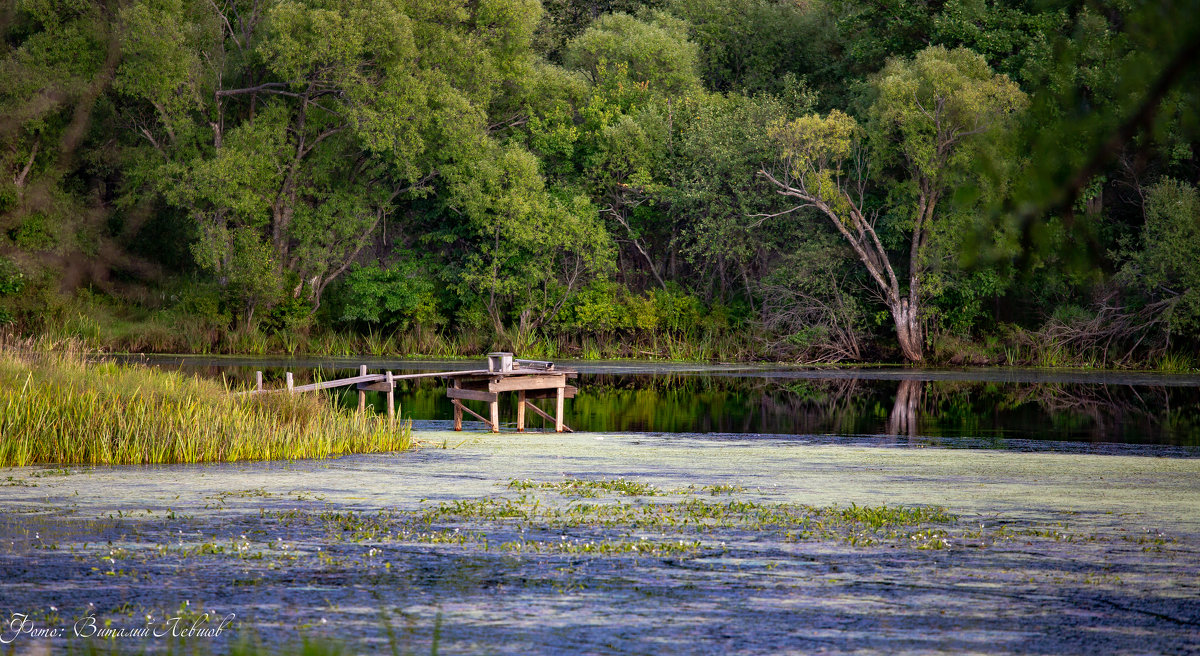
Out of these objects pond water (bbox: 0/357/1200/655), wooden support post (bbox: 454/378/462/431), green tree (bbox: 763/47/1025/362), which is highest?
green tree (bbox: 763/47/1025/362)

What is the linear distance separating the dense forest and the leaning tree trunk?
0.47 feet

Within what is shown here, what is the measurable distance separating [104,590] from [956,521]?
25.1ft

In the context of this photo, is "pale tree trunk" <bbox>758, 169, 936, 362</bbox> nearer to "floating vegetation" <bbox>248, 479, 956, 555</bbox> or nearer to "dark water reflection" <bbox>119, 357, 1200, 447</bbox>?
"dark water reflection" <bbox>119, 357, 1200, 447</bbox>

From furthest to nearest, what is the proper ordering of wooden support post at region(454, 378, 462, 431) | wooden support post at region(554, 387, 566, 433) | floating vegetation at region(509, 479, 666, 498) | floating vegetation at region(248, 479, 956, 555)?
wooden support post at region(554, 387, 566, 433)
wooden support post at region(454, 378, 462, 431)
floating vegetation at region(509, 479, 666, 498)
floating vegetation at region(248, 479, 956, 555)

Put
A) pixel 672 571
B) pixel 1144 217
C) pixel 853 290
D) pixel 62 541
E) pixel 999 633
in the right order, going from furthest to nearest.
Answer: pixel 853 290 < pixel 1144 217 < pixel 62 541 < pixel 672 571 < pixel 999 633

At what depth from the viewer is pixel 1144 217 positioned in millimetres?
42219

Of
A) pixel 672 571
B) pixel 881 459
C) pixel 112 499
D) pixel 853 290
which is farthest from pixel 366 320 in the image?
pixel 672 571

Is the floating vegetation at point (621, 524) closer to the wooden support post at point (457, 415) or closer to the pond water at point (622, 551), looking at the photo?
the pond water at point (622, 551)

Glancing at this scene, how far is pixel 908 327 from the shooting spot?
4428 cm

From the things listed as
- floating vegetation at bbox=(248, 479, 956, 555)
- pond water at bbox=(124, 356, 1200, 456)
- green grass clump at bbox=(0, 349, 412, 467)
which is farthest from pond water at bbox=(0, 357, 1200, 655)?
pond water at bbox=(124, 356, 1200, 456)

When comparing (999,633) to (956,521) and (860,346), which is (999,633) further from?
(860,346)

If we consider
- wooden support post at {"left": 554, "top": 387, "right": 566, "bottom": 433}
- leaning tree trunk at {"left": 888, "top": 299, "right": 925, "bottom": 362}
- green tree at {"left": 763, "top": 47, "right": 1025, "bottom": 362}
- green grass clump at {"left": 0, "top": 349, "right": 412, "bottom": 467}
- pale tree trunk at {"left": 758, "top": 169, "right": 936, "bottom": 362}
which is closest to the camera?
green grass clump at {"left": 0, "top": 349, "right": 412, "bottom": 467}

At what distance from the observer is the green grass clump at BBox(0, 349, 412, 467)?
16625mm

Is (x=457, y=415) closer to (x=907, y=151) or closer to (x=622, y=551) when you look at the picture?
(x=622, y=551)
